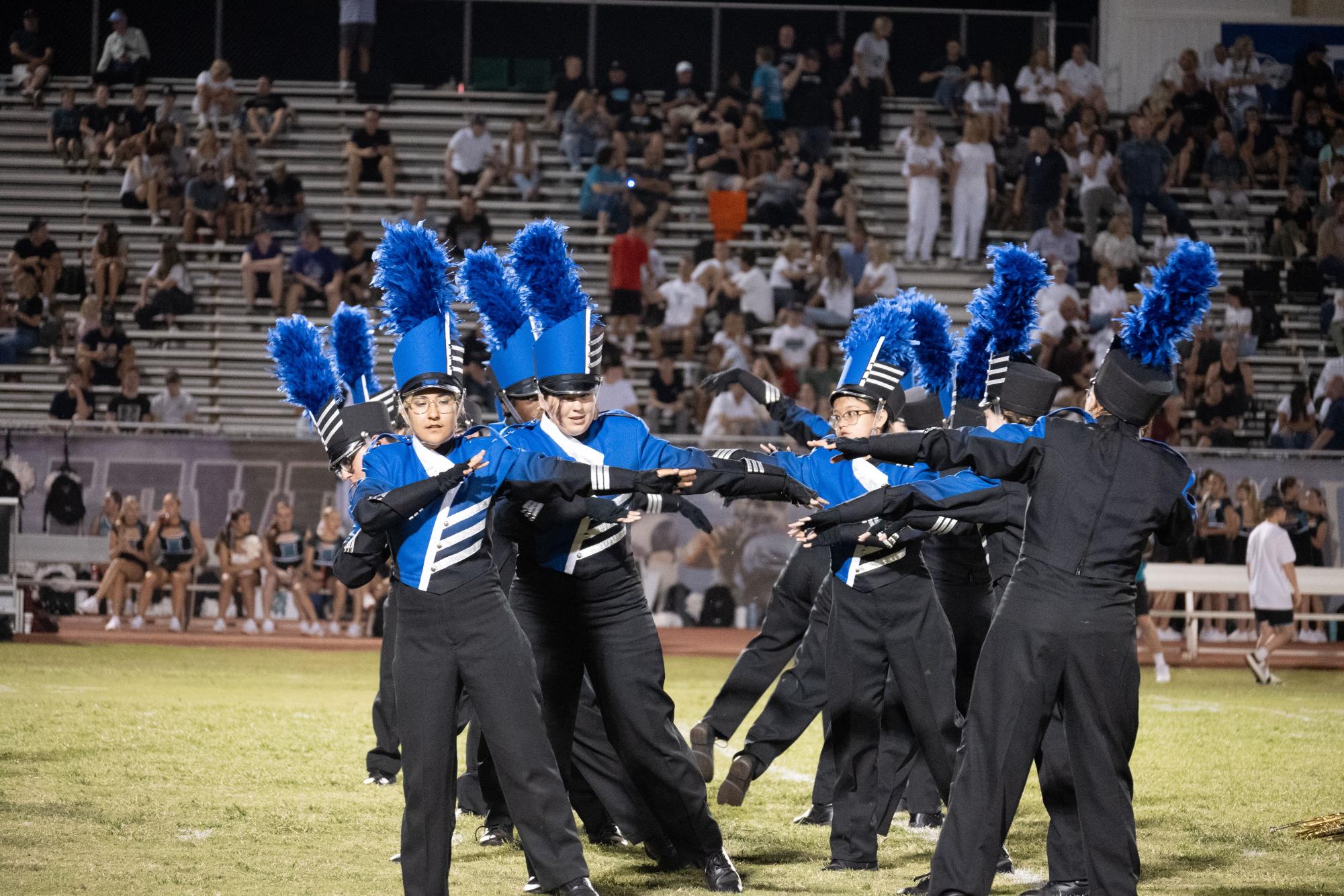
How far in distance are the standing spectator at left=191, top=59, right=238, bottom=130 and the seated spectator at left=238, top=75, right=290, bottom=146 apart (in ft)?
0.78

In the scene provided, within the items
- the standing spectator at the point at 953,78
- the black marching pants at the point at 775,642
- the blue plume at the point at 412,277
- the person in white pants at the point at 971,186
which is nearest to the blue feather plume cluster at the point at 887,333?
the black marching pants at the point at 775,642

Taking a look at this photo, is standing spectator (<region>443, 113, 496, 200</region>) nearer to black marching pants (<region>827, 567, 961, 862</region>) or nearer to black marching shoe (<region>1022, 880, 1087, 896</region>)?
black marching pants (<region>827, 567, 961, 862</region>)

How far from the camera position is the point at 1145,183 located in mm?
17766

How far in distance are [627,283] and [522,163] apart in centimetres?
279

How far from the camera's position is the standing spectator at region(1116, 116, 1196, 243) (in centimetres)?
1777

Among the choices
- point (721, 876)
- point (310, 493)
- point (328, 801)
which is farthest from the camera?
point (310, 493)

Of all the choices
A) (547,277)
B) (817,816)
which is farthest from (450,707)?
(817,816)

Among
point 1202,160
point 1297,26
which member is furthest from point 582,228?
point 1297,26

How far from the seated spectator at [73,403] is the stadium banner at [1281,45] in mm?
14034

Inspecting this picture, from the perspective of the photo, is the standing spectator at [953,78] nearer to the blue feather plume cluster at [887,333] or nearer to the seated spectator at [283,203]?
the seated spectator at [283,203]

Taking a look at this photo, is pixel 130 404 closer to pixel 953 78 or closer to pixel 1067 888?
pixel 953 78

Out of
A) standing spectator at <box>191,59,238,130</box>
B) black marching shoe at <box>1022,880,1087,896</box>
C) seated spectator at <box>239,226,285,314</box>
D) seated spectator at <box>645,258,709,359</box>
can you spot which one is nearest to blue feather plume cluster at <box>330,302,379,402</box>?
black marching shoe at <box>1022,880,1087,896</box>

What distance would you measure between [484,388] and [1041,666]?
10213 mm

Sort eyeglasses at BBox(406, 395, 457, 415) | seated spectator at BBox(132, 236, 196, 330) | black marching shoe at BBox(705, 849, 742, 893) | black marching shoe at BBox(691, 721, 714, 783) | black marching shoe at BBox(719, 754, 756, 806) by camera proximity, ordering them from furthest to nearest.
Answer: seated spectator at BBox(132, 236, 196, 330)
black marching shoe at BBox(691, 721, 714, 783)
black marching shoe at BBox(719, 754, 756, 806)
black marching shoe at BBox(705, 849, 742, 893)
eyeglasses at BBox(406, 395, 457, 415)
